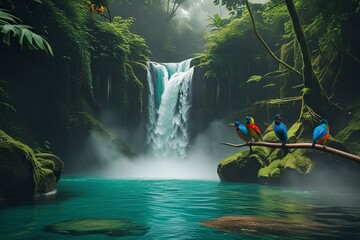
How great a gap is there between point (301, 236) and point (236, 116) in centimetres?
1962

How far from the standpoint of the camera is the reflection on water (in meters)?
5.43

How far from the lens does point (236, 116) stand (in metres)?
24.6

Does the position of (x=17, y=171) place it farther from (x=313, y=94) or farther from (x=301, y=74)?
(x=301, y=74)

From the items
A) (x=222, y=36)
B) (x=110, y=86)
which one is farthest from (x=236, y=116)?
(x=110, y=86)

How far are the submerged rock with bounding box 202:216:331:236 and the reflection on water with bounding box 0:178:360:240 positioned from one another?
2cm

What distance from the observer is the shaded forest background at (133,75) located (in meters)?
16.1

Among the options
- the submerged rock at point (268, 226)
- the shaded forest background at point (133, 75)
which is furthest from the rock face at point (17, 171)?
the submerged rock at point (268, 226)

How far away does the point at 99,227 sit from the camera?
5875 mm

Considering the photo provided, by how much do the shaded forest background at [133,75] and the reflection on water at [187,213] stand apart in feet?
19.8

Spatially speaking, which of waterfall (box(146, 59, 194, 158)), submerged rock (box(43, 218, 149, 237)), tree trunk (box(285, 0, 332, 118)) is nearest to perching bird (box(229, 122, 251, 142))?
submerged rock (box(43, 218, 149, 237))

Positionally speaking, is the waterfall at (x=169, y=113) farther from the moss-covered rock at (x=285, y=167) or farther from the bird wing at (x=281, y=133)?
the bird wing at (x=281, y=133)

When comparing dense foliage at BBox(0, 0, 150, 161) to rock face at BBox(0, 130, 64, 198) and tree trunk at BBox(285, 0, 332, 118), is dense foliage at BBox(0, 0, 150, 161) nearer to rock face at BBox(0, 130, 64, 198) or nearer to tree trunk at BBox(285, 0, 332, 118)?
rock face at BBox(0, 130, 64, 198)

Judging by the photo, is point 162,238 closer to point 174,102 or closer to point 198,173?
point 198,173

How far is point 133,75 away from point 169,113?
4.22 metres
